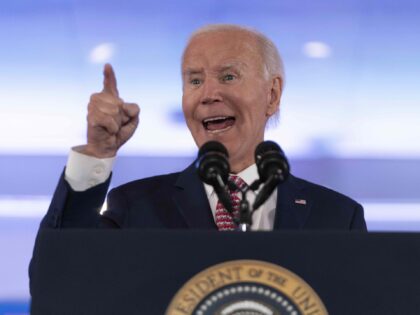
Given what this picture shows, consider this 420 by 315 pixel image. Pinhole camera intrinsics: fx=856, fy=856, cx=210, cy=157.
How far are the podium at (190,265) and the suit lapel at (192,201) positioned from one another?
662 mm

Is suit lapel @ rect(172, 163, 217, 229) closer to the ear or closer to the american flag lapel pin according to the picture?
the american flag lapel pin

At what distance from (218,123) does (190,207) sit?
0.28 metres

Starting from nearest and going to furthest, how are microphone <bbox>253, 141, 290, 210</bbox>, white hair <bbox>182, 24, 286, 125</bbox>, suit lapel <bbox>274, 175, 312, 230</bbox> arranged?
microphone <bbox>253, 141, 290, 210</bbox>, suit lapel <bbox>274, 175, 312, 230</bbox>, white hair <bbox>182, 24, 286, 125</bbox>

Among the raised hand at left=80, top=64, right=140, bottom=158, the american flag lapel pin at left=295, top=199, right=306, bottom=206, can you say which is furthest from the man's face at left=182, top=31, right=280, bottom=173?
the raised hand at left=80, top=64, right=140, bottom=158

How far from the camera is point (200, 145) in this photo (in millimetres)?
2025

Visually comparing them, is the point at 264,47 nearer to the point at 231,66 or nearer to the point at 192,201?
the point at 231,66

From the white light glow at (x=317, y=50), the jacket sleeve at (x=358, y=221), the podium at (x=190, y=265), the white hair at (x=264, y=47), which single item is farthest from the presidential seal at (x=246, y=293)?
the white light glow at (x=317, y=50)

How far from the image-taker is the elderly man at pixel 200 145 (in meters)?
1.46

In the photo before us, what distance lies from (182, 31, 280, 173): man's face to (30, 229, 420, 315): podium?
874 mm

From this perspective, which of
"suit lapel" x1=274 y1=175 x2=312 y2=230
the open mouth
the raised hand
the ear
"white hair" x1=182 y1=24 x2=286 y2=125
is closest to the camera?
the raised hand

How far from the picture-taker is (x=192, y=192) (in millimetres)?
1920

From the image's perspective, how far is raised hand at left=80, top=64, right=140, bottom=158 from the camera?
1400 mm

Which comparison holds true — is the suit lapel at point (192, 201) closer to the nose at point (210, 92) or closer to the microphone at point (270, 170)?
the nose at point (210, 92)

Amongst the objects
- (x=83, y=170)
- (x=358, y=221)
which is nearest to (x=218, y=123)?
(x=358, y=221)
